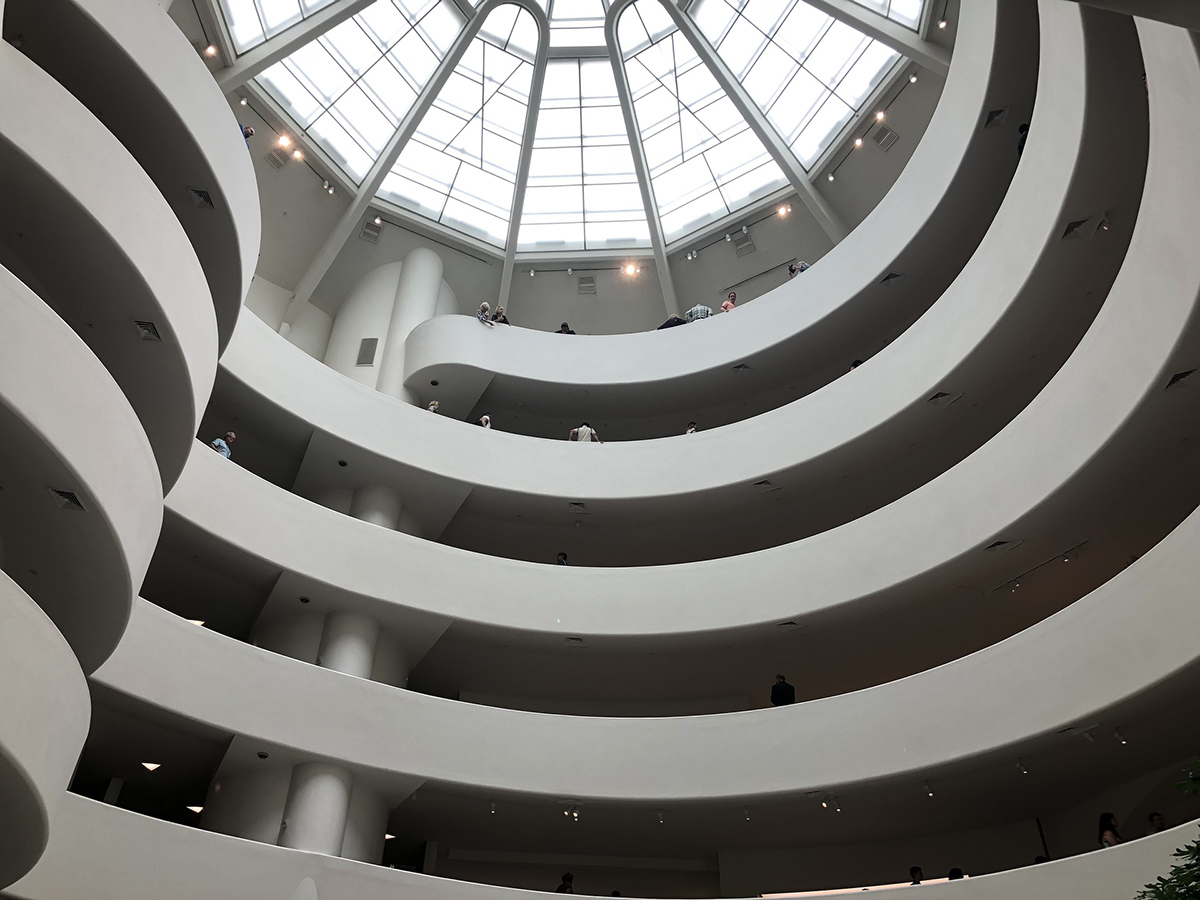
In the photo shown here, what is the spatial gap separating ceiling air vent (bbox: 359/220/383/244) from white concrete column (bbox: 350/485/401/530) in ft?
32.2

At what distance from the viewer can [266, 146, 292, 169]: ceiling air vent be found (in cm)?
2541

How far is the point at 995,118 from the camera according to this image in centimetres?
1909

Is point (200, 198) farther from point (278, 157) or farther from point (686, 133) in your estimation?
point (686, 133)

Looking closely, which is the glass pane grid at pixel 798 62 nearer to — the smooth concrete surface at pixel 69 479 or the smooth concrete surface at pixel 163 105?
the smooth concrete surface at pixel 163 105

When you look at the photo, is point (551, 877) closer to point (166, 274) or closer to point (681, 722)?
point (681, 722)

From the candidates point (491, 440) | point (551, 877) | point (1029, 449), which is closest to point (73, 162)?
point (491, 440)

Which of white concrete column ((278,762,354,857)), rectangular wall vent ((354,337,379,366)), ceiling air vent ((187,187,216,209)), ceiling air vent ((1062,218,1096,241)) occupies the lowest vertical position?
white concrete column ((278,762,354,857))

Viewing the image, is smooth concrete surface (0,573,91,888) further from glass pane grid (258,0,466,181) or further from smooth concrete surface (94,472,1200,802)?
glass pane grid (258,0,466,181)

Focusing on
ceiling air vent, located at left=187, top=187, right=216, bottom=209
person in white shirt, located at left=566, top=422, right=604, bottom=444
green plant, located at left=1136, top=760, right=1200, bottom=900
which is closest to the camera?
green plant, located at left=1136, top=760, right=1200, bottom=900

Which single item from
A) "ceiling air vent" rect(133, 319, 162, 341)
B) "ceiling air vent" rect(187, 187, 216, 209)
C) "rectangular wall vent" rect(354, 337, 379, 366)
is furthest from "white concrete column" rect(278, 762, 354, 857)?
"rectangular wall vent" rect(354, 337, 379, 366)

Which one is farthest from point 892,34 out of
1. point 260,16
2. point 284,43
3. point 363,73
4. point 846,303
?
point 260,16

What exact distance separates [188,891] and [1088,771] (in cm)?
1450

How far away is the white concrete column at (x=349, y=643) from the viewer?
18344 millimetres

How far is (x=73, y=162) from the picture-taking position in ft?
37.5
